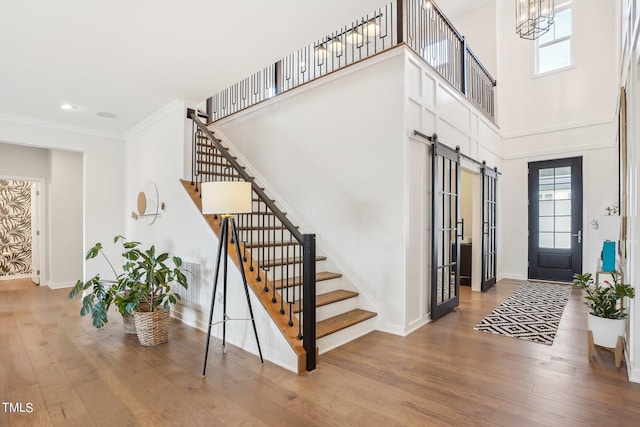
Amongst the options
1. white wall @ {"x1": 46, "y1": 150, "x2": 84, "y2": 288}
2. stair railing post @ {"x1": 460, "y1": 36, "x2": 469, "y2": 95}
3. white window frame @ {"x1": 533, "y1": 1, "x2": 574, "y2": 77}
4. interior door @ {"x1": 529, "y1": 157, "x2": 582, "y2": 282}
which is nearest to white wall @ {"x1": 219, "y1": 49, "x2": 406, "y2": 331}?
stair railing post @ {"x1": 460, "y1": 36, "x2": 469, "y2": 95}

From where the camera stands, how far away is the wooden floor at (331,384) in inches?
82.3

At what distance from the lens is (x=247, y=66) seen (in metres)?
3.60

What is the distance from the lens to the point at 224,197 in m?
2.71

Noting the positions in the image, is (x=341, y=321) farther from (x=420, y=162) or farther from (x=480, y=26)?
(x=480, y=26)

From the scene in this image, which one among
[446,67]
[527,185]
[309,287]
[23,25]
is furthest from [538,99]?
[23,25]

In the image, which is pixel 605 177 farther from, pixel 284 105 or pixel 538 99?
pixel 284 105

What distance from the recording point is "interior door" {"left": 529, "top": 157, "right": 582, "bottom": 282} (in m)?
6.39

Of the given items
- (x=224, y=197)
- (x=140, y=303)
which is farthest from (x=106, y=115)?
(x=224, y=197)

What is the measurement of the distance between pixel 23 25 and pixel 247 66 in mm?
1865

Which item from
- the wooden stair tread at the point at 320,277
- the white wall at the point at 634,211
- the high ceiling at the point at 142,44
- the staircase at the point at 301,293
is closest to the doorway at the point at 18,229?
the high ceiling at the point at 142,44

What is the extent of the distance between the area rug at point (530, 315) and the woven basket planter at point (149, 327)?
3.45 metres

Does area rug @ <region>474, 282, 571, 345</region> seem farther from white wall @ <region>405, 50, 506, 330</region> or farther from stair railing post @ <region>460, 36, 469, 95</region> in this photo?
stair railing post @ <region>460, 36, 469, 95</region>

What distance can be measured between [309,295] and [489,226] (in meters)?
4.90

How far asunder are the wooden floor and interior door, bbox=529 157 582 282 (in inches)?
137
